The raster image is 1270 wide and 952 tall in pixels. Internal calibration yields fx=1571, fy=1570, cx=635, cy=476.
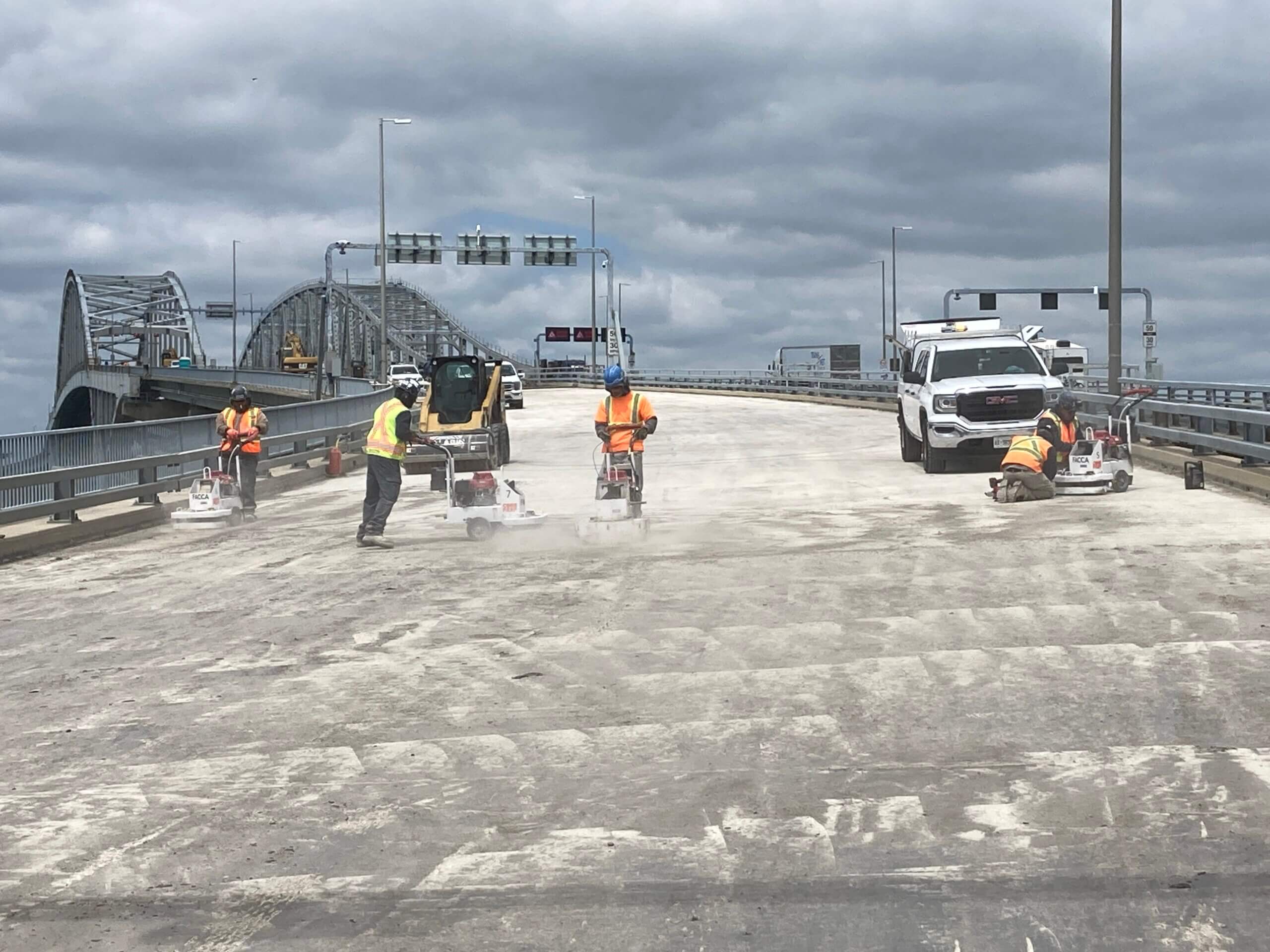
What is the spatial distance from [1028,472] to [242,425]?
10125 millimetres

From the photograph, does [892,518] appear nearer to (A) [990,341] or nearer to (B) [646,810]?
(A) [990,341]

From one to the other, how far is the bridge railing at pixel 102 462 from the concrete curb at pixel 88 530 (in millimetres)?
305

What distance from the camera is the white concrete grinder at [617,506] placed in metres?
16.3

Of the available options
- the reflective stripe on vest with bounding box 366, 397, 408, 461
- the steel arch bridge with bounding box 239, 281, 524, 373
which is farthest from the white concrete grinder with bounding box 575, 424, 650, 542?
the steel arch bridge with bounding box 239, 281, 524, 373

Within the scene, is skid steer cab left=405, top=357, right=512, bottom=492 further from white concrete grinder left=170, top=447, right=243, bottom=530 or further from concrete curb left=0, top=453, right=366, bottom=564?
white concrete grinder left=170, top=447, right=243, bottom=530

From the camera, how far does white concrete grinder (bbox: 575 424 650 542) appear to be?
16312 millimetres

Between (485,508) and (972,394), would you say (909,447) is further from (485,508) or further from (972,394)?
(485,508)

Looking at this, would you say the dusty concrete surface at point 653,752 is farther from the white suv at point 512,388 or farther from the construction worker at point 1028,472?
the white suv at point 512,388

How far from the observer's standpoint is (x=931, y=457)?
24453 millimetres

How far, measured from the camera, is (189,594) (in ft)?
43.1

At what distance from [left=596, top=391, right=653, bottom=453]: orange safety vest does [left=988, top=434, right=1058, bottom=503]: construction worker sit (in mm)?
5114

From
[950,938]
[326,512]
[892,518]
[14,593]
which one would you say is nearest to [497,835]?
[950,938]

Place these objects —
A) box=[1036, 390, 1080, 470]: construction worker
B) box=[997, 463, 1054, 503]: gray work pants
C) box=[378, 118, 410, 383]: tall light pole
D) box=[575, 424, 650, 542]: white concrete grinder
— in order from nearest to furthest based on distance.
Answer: box=[575, 424, 650, 542]: white concrete grinder < box=[997, 463, 1054, 503]: gray work pants < box=[1036, 390, 1080, 470]: construction worker < box=[378, 118, 410, 383]: tall light pole

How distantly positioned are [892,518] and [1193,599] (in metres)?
6.89
